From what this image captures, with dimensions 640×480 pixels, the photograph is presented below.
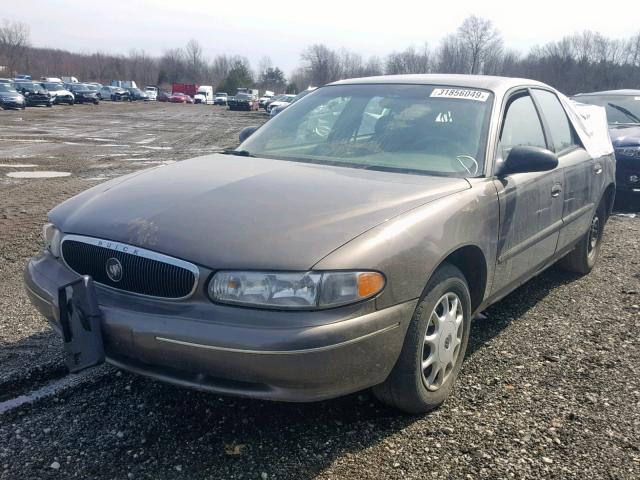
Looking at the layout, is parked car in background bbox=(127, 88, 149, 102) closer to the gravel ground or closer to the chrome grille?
the gravel ground

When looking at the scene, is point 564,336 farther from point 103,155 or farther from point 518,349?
point 103,155

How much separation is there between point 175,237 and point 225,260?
0.28 meters

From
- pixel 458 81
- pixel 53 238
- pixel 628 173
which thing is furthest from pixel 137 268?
pixel 628 173

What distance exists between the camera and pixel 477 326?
4246mm

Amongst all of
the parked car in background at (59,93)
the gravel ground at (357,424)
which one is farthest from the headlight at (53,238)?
the parked car in background at (59,93)

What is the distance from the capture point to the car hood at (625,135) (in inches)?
342

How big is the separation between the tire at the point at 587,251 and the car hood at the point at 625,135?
11.9 ft

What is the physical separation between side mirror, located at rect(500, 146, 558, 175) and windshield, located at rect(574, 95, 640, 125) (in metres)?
7.31

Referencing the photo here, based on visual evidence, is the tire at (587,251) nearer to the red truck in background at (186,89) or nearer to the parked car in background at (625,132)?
the parked car in background at (625,132)

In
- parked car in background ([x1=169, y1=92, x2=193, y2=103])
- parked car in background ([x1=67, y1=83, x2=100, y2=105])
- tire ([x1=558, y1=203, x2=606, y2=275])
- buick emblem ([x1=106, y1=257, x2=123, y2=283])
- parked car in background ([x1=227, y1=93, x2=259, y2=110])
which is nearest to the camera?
buick emblem ([x1=106, y1=257, x2=123, y2=283])

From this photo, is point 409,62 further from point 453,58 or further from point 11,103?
point 11,103

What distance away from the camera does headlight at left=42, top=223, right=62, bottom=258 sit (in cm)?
304

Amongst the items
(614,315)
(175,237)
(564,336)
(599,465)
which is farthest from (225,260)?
(614,315)

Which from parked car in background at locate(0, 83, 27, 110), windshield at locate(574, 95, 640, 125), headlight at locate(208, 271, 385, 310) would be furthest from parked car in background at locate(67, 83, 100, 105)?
headlight at locate(208, 271, 385, 310)
